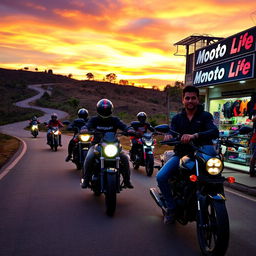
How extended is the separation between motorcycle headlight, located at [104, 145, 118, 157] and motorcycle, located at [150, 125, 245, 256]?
5.39ft

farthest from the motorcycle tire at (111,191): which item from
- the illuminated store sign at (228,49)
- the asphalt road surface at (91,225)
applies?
the illuminated store sign at (228,49)

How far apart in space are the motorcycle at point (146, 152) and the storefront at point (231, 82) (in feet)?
13.2

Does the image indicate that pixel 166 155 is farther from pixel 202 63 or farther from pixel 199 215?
pixel 202 63

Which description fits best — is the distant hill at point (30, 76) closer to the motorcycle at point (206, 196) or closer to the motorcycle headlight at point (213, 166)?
the motorcycle at point (206, 196)

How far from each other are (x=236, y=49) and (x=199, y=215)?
10.4 m

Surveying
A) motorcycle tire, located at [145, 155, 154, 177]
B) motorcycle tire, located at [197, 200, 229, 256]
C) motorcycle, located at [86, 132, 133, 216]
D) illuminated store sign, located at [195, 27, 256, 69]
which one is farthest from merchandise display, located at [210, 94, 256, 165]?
motorcycle tire, located at [197, 200, 229, 256]

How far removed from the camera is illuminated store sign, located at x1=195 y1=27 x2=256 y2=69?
12.3 metres

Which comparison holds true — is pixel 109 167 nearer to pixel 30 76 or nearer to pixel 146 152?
pixel 146 152

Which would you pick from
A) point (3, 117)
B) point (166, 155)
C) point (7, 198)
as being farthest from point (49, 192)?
point (3, 117)

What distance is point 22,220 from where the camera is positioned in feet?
18.6

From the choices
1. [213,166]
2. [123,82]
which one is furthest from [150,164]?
[123,82]

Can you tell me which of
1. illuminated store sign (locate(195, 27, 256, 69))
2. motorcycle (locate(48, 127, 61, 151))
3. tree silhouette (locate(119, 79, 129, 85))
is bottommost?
motorcycle (locate(48, 127, 61, 151))

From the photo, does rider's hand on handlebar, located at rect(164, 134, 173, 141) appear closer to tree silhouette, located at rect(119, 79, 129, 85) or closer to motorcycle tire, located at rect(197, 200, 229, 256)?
motorcycle tire, located at rect(197, 200, 229, 256)

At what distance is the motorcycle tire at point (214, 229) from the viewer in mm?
3805
